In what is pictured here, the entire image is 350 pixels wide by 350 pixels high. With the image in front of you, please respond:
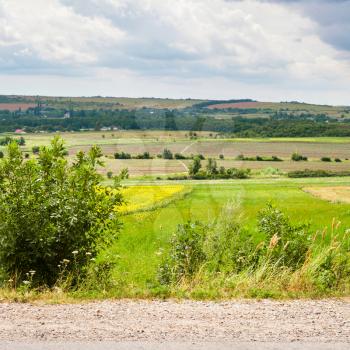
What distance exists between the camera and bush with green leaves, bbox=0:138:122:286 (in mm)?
8906

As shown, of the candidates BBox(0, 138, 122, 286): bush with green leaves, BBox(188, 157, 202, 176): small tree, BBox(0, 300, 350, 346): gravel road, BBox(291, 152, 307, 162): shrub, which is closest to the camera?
BBox(0, 300, 350, 346): gravel road

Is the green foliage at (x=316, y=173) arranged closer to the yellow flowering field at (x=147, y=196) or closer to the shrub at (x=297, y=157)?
the shrub at (x=297, y=157)

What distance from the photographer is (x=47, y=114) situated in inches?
2857

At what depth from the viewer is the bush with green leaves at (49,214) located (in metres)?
8.91

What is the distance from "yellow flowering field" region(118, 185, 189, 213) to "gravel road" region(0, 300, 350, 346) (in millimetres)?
28864

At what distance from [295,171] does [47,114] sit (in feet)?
114

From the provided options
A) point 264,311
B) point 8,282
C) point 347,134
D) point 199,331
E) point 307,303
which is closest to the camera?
point 199,331

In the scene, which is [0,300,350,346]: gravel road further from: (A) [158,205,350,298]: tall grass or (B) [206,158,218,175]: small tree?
(B) [206,158,218,175]: small tree

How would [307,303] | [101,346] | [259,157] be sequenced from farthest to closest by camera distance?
[259,157] < [307,303] < [101,346]

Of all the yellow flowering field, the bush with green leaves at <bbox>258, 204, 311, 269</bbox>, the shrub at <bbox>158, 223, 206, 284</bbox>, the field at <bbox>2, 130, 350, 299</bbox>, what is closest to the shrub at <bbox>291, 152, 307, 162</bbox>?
the field at <bbox>2, 130, 350, 299</bbox>

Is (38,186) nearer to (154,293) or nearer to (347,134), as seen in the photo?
(154,293)

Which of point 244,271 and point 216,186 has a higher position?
point 244,271

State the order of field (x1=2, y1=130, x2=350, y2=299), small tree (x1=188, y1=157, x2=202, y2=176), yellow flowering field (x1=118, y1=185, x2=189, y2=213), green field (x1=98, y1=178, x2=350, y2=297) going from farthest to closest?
1. small tree (x1=188, y1=157, x2=202, y2=176)
2. yellow flowering field (x1=118, y1=185, x2=189, y2=213)
3. green field (x1=98, y1=178, x2=350, y2=297)
4. field (x1=2, y1=130, x2=350, y2=299)

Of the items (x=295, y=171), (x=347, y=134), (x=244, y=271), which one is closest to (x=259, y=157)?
(x=295, y=171)
